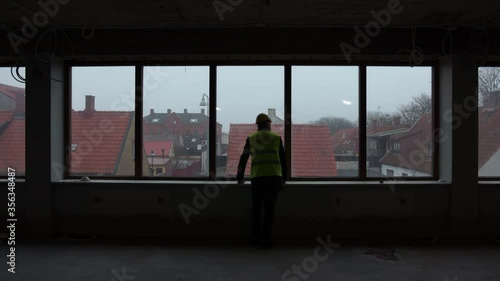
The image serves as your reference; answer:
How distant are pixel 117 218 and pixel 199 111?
1673mm

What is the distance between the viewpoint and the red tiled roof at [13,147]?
4625mm

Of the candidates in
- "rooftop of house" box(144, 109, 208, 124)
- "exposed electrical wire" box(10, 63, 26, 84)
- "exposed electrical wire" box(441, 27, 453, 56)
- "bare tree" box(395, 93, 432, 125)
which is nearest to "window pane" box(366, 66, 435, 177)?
"bare tree" box(395, 93, 432, 125)

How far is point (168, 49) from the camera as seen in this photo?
4332mm

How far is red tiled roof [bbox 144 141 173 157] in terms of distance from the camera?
183 inches

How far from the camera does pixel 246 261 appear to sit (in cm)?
353

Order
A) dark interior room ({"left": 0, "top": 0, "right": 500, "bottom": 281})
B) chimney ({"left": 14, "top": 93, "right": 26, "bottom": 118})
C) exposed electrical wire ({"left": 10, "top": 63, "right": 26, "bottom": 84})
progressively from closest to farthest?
dark interior room ({"left": 0, "top": 0, "right": 500, "bottom": 281}), exposed electrical wire ({"left": 10, "top": 63, "right": 26, "bottom": 84}), chimney ({"left": 14, "top": 93, "right": 26, "bottom": 118})

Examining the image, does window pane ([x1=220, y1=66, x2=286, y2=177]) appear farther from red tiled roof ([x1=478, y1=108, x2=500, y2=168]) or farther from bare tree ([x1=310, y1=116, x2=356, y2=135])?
red tiled roof ([x1=478, y1=108, x2=500, y2=168])

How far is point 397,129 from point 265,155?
6.15 feet

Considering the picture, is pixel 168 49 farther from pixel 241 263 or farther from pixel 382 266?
pixel 382 266

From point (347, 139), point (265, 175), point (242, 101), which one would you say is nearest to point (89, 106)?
point (242, 101)

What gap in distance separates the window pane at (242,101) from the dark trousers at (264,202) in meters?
0.66

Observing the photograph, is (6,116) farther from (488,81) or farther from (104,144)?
(488,81)

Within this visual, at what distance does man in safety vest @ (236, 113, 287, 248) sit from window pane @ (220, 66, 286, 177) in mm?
598

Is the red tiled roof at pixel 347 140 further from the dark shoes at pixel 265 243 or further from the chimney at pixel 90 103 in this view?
the chimney at pixel 90 103
